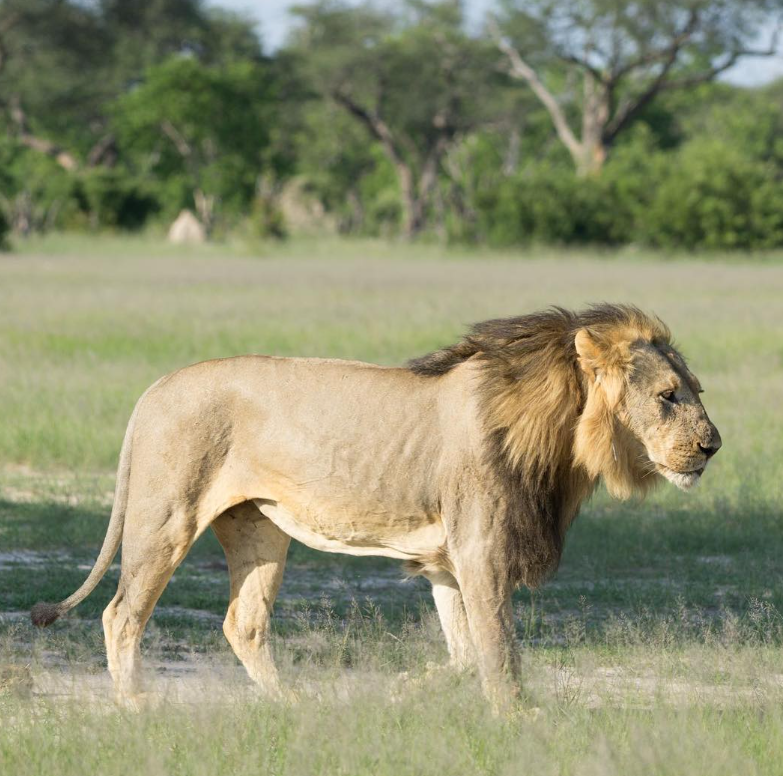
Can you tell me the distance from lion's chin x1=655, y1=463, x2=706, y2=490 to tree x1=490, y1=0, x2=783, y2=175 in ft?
149

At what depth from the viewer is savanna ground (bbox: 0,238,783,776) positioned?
4.12 m

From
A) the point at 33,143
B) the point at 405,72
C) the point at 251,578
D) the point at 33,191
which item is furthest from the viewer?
the point at 33,191

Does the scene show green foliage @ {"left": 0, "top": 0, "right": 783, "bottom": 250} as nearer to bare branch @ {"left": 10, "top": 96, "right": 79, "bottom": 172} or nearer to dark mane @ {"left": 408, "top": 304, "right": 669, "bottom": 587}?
bare branch @ {"left": 10, "top": 96, "right": 79, "bottom": 172}

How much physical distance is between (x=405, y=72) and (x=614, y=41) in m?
8.39

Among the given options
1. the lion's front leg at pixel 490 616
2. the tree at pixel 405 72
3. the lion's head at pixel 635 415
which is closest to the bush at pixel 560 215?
the tree at pixel 405 72

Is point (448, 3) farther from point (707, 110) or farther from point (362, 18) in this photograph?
point (707, 110)

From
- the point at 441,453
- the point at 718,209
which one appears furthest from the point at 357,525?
the point at 718,209

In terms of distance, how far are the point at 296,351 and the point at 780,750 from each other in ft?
40.2

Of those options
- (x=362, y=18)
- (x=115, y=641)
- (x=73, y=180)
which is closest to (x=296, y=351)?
(x=115, y=641)

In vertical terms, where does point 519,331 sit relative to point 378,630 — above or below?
above

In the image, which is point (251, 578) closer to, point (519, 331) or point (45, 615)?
point (45, 615)

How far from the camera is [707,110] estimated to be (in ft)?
232

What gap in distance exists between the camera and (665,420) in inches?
182

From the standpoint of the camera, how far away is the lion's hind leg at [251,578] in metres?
5.14
